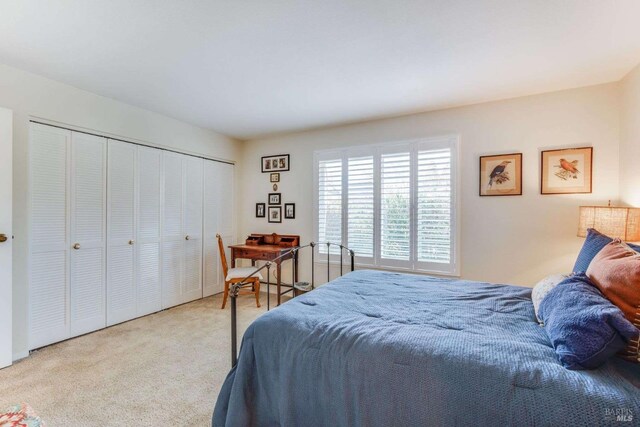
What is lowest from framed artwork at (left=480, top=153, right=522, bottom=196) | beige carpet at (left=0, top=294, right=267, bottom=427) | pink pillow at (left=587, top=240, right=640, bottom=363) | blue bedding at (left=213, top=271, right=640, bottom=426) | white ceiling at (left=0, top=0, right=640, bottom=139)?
beige carpet at (left=0, top=294, right=267, bottom=427)

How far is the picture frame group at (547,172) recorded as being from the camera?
2.85m

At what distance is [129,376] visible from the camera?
225 cm

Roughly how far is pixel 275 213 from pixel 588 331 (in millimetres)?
3970

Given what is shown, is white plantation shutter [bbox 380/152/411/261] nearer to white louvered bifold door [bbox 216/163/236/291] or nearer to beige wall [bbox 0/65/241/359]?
white louvered bifold door [bbox 216/163/236/291]

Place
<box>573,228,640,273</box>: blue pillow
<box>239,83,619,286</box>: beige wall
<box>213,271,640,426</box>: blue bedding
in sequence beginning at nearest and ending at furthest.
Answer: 1. <box>213,271,640,426</box>: blue bedding
2. <box>573,228,640,273</box>: blue pillow
3. <box>239,83,619,286</box>: beige wall

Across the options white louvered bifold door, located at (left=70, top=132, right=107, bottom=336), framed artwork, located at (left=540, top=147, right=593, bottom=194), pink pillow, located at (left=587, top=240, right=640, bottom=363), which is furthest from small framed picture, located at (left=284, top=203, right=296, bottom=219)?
pink pillow, located at (left=587, top=240, right=640, bottom=363)

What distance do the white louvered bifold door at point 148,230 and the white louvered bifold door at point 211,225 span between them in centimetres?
71

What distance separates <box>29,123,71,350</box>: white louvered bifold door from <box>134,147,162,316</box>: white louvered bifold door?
27.8 inches

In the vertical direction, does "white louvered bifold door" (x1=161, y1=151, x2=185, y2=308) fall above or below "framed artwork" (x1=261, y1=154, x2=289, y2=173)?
below

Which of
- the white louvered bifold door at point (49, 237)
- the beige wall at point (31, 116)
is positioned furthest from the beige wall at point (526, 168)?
the white louvered bifold door at point (49, 237)

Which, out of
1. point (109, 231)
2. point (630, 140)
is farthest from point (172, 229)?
point (630, 140)

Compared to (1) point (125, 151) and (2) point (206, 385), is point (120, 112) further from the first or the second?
(2) point (206, 385)

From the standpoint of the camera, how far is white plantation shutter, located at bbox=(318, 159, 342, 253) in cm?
410

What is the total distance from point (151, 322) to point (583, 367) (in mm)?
3700
